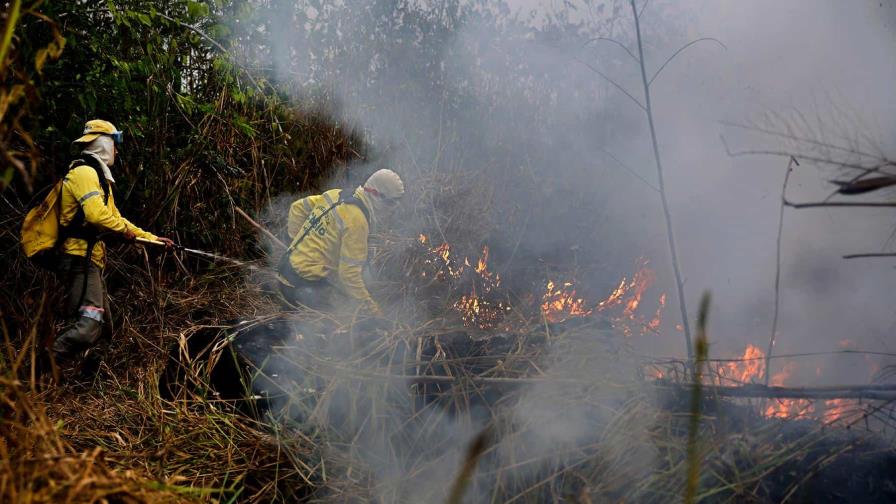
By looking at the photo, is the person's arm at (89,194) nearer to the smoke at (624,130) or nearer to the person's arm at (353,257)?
the person's arm at (353,257)

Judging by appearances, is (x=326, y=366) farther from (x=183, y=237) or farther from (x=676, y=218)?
(x=676, y=218)

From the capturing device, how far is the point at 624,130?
6.98 meters

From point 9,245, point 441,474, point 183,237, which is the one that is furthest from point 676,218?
point 9,245

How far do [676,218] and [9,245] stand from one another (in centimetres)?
647

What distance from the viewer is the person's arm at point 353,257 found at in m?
4.52

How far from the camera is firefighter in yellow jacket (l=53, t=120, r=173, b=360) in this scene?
4.18m

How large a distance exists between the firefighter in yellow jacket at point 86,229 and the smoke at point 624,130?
248cm

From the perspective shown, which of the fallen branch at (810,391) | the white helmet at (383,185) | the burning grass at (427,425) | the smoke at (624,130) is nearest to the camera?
the fallen branch at (810,391)

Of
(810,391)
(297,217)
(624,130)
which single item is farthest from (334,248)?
(624,130)

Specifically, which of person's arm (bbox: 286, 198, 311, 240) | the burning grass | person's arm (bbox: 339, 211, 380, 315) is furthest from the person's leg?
person's arm (bbox: 339, 211, 380, 315)

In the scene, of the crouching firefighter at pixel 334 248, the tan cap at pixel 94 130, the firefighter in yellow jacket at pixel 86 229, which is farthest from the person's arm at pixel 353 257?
the tan cap at pixel 94 130

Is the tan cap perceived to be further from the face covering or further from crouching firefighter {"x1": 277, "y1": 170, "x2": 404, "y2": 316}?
crouching firefighter {"x1": 277, "y1": 170, "x2": 404, "y2": 316}

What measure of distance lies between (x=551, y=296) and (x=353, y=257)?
8.02 feet

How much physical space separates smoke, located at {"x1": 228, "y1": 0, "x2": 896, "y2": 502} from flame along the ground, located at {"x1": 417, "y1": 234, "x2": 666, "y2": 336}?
6.4 inches
